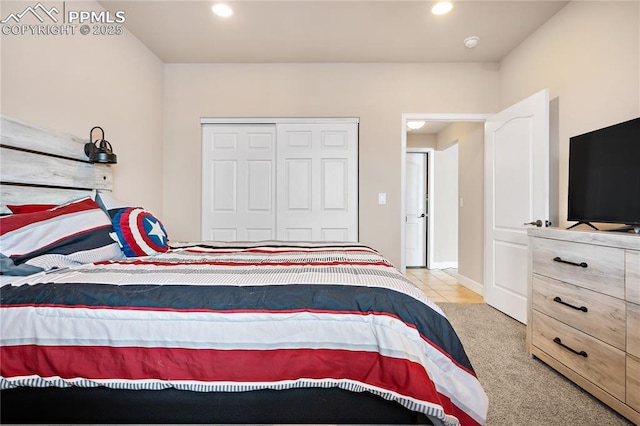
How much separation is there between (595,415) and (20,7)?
406 cm

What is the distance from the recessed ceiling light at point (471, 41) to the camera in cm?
286

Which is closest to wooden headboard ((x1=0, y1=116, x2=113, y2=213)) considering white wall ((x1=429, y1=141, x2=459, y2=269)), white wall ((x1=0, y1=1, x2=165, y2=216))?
white wall ((x1=0, y1=1, x2=165, y2=216))

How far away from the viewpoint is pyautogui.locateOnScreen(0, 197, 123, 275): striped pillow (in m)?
1.26

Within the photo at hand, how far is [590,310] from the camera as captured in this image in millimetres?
1640

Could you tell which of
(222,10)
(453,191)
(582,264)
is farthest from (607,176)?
(453,191)

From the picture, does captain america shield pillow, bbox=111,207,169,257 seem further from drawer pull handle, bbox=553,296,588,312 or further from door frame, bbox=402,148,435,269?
door frame, bbox=402,148,435,269

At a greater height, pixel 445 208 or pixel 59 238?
pixel 445 208

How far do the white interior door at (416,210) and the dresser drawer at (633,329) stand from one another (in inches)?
163

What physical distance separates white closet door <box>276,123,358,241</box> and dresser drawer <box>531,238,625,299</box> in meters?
1.83

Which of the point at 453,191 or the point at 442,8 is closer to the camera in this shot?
the point at 442,8

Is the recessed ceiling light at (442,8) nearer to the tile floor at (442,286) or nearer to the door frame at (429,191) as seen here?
the tile floor at (442,286)

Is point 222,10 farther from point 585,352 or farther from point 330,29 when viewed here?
point 585,352

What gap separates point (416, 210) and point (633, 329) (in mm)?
4267

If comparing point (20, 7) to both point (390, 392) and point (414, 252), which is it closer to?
point (390, 392)
